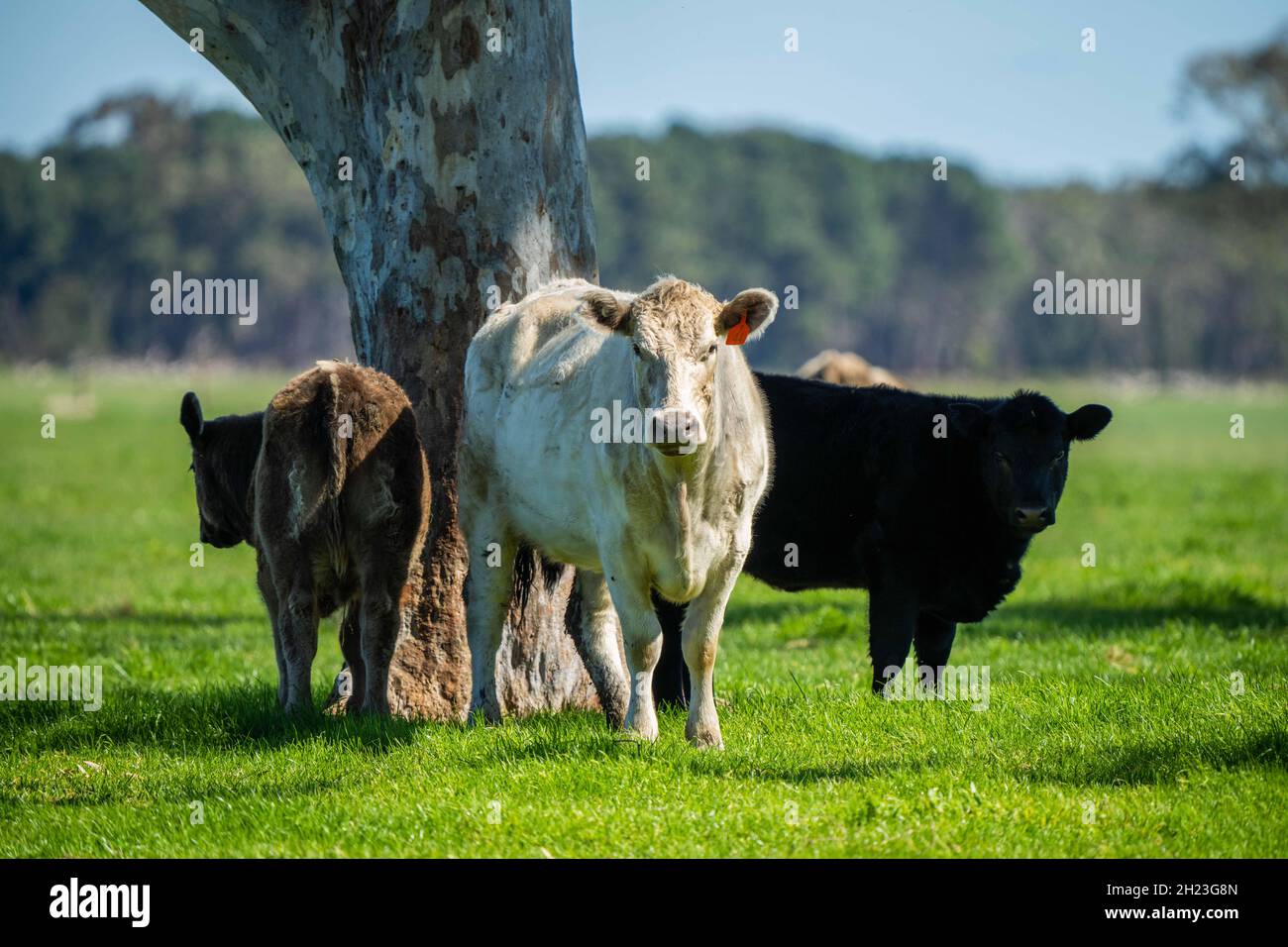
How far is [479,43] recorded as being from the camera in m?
8.61

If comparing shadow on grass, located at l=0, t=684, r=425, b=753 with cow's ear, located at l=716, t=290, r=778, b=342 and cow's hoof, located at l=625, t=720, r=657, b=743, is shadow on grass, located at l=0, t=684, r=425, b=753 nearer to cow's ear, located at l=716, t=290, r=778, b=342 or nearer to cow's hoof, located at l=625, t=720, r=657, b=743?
cow's hoof, located at l=625, t=720, r=657, b=743

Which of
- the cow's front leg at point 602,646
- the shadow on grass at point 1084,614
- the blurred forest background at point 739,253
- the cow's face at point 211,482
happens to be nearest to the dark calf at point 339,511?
the cow's face at point 211,482

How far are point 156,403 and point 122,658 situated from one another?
51553 mm

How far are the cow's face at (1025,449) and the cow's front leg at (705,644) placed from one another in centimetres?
218

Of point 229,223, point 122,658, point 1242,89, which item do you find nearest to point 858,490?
point 122,658

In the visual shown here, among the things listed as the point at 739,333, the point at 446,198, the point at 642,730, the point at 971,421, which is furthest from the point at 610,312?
the point at 971,421

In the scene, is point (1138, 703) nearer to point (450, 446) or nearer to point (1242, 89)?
point (450, 446)

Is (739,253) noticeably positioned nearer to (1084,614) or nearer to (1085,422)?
(1084,614)

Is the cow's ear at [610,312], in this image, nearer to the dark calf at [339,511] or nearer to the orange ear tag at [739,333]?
the orange ear tag at [739,333]

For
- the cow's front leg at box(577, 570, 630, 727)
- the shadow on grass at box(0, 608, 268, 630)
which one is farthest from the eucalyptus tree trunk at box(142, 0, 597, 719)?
the shadow on grass at box(0, 608, 268, 630)

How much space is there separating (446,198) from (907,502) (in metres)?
3.42

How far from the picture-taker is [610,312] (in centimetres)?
721

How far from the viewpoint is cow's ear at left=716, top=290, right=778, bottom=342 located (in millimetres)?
7113

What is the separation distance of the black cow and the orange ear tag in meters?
2.33
